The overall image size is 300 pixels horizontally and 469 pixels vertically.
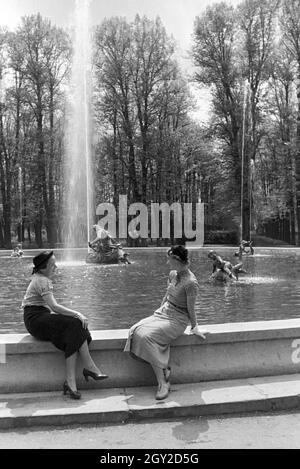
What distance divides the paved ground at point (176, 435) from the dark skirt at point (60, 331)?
0.73 metres

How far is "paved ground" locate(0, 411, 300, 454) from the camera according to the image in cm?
383

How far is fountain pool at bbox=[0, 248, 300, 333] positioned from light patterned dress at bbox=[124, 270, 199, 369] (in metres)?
2.52

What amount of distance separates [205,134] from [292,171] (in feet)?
22.7

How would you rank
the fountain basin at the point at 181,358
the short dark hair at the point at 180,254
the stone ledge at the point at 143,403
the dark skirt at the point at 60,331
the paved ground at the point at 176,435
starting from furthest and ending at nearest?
the short dark hair at the point at 180,254 < the fountain basin at the point at 181,358 < the dark skirt at the point at 60,331 < the stone ledge at the point at 143,403 < the paved ground at the point at 176,435

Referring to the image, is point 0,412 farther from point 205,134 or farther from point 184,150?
point 184,150

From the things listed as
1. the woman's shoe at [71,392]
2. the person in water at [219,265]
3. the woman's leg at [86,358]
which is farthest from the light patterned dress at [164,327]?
the person in water at [219,265]

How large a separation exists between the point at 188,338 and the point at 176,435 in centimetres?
112

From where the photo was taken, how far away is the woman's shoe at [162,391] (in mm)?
4566

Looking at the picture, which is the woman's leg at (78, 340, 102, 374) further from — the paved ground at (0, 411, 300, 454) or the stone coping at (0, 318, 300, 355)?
the paved ground at (0, 411, 300, 454)

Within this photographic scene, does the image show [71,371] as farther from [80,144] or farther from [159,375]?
[80,144]

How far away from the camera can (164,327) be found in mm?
4863

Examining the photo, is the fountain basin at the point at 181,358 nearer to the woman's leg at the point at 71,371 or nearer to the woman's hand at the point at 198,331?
the woman's hand at the point at 198,331

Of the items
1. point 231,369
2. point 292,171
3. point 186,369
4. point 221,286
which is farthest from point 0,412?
point 292,171
